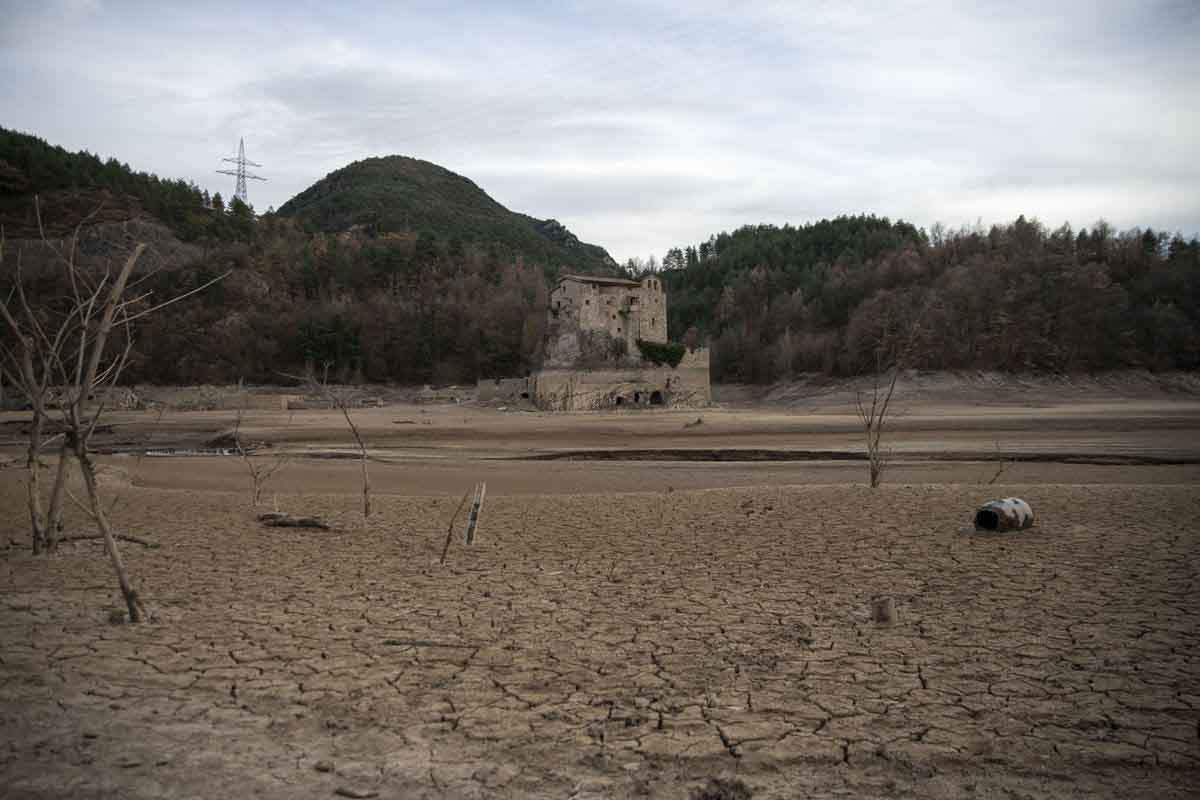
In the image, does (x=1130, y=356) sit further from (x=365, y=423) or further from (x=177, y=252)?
(x=177, y=252)

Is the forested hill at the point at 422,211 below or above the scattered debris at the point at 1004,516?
above

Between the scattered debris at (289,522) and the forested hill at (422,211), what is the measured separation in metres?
91.0

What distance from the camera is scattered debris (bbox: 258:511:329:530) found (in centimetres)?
924

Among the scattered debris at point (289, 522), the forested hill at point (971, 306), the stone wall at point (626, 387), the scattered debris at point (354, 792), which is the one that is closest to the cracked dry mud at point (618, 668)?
the scattered debris at point (354, 792)

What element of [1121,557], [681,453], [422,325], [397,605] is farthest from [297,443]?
[422,325]

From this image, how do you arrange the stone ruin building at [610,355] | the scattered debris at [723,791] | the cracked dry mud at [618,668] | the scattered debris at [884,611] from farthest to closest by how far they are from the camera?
the stone ruin building at [610,355]
the scattered debris at [884,611]
the cracked dry mud at [618,668]
the scattered debris at [723,791]

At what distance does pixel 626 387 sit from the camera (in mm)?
44219

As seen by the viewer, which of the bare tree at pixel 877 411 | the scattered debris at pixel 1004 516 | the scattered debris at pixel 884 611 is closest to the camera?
the scattered debris at pixel 884 611

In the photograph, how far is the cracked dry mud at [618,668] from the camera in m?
3.30

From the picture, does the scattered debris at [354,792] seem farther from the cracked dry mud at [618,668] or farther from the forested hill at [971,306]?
the forested hill at [971,306]

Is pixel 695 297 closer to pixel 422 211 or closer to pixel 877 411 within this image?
pixel 877 411

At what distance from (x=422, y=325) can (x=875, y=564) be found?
2541 inches

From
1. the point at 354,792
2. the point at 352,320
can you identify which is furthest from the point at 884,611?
the point at 352,320

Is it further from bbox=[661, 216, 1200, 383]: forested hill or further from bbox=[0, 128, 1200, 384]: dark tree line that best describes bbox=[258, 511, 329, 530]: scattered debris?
A: bbox=[0, 128, 1200, 384]: dark tree line
